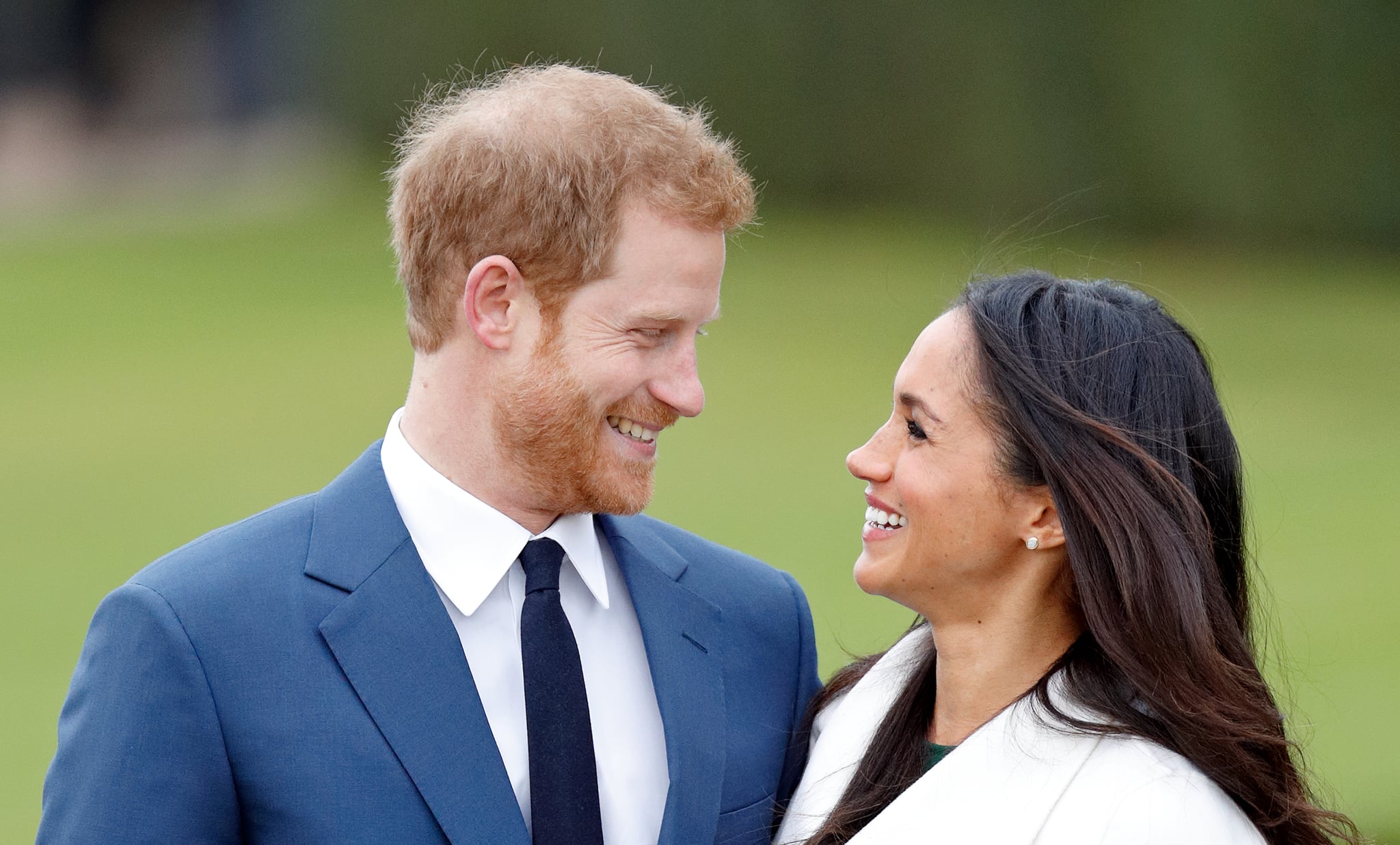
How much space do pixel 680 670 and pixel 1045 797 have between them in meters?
0.64

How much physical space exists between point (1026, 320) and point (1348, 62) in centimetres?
1270

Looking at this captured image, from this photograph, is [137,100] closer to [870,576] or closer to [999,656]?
[870,576]

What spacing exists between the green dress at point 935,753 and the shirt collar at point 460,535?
68 cm

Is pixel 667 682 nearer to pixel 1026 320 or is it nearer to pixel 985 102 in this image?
pixel 1026 320

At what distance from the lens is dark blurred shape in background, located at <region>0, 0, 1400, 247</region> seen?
46.9ft

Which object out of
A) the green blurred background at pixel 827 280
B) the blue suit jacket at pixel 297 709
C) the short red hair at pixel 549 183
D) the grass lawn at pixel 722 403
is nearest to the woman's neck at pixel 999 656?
the blue suit jacket at pixel 297 709

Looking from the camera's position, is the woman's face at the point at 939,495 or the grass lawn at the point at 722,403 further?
the grass lawn at the point at 722,403

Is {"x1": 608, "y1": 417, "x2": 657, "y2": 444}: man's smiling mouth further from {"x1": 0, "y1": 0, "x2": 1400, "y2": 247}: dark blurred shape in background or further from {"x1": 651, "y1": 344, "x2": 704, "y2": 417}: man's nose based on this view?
{"x1": 0, "y1": 0, "x2": 1400, "y2": 247}: dark blurred shape in background

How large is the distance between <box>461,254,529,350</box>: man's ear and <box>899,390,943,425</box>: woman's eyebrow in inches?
27.6

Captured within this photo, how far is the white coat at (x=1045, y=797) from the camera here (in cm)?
245

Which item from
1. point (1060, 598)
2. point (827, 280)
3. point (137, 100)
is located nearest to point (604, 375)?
point (1060, 598)

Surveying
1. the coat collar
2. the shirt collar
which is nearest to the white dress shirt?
the shirt collar

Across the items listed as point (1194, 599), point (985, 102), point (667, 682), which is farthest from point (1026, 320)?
point (985, 102)

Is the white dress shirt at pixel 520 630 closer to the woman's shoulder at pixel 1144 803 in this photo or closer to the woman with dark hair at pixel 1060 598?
the woman with dark hair at pixel 1060 598
